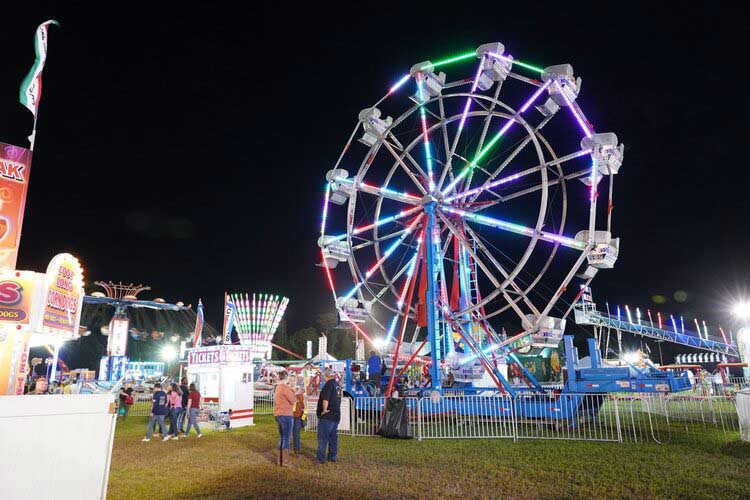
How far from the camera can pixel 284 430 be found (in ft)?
28.5

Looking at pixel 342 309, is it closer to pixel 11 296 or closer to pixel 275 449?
pixel 275 449

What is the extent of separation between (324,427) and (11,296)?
23.0 ft

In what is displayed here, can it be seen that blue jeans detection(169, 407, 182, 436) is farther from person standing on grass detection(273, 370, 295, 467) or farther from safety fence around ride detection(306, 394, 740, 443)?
person standing on grass detection(273, 370, 295, 467)

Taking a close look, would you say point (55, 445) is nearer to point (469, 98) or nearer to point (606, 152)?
point (606, 152)

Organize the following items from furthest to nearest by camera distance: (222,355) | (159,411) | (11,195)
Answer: (222,355), (159,411), (11,195)

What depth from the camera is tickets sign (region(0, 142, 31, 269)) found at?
378 inches

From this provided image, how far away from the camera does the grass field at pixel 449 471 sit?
6.35 metres

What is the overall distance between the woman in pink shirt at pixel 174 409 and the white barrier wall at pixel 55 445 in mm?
8498

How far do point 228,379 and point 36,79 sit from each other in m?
10.0

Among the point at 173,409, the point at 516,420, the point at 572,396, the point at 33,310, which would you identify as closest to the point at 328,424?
the point at 516,420

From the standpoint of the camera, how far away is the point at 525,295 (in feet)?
47.9

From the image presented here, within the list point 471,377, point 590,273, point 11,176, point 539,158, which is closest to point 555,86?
point 539,158

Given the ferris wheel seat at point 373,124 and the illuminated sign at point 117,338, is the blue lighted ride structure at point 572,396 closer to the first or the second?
the ferris wheel seat at point 373,124

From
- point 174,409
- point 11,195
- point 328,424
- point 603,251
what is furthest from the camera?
point 174,409
